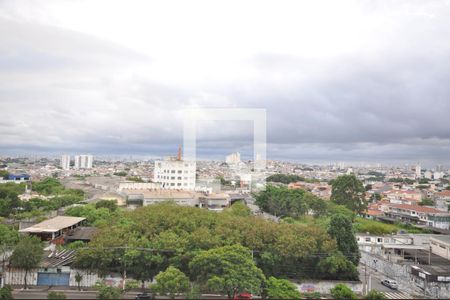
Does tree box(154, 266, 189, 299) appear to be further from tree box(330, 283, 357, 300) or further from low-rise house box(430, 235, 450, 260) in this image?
low-rise house box(430, 235, 450, 260)

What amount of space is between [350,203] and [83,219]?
1521 centimetres

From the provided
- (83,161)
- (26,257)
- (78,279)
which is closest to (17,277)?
(26,257)

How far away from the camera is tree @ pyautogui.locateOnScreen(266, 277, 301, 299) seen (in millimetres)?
7121

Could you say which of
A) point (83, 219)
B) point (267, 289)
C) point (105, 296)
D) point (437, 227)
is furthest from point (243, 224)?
point (437, 227)

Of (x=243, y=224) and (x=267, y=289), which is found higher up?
(x=243, y=224)

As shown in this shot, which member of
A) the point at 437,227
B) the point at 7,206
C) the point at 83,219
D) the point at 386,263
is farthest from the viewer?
the point at 437,227

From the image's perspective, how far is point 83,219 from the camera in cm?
1481

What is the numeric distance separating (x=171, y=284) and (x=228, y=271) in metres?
1.24

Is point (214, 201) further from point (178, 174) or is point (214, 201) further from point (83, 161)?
point (83, 161)

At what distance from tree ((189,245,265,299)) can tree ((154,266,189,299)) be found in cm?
52

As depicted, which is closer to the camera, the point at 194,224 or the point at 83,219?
the point at 194,224

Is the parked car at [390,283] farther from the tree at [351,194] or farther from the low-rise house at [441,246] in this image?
the tree at [351,194]

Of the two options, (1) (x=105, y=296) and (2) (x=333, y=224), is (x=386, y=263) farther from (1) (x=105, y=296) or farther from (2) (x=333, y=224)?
(1) (x=105, y=296)

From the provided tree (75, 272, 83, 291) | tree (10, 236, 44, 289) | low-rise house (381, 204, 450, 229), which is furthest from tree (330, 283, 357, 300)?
low-rise house (381, 204, 450, 229)
